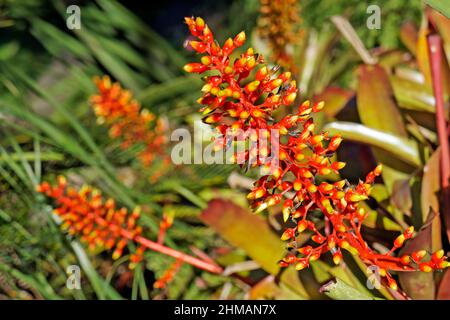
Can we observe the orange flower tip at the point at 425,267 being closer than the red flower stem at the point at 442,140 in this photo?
Yes

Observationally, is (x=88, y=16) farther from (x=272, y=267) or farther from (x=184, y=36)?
(x=272, y=267)

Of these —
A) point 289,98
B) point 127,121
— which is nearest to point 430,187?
point 289,98

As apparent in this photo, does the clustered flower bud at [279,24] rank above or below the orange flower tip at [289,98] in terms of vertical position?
above

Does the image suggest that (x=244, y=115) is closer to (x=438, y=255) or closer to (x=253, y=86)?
(x=253, y=86)

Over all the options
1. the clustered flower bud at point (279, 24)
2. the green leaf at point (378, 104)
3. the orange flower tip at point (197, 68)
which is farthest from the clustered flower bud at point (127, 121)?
the orange flower tip at point (197, 68)

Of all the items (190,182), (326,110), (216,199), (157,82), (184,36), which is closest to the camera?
(216,199)

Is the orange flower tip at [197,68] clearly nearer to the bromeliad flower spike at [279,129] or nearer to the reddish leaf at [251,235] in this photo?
the bromeliad flower spike at [279,129]

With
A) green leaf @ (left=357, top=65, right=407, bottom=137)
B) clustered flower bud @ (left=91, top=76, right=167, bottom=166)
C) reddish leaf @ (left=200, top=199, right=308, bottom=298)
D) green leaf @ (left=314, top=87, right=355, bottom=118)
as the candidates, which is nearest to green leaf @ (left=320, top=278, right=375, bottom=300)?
reddish leaf @ (left=200, top=199, right=308, bottom=298)

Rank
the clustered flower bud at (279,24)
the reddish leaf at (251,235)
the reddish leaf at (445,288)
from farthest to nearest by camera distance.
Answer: the clustered flower bud at (279,24) → the reddish leaf at (251,235) → the reddish leaf at (445,288)
